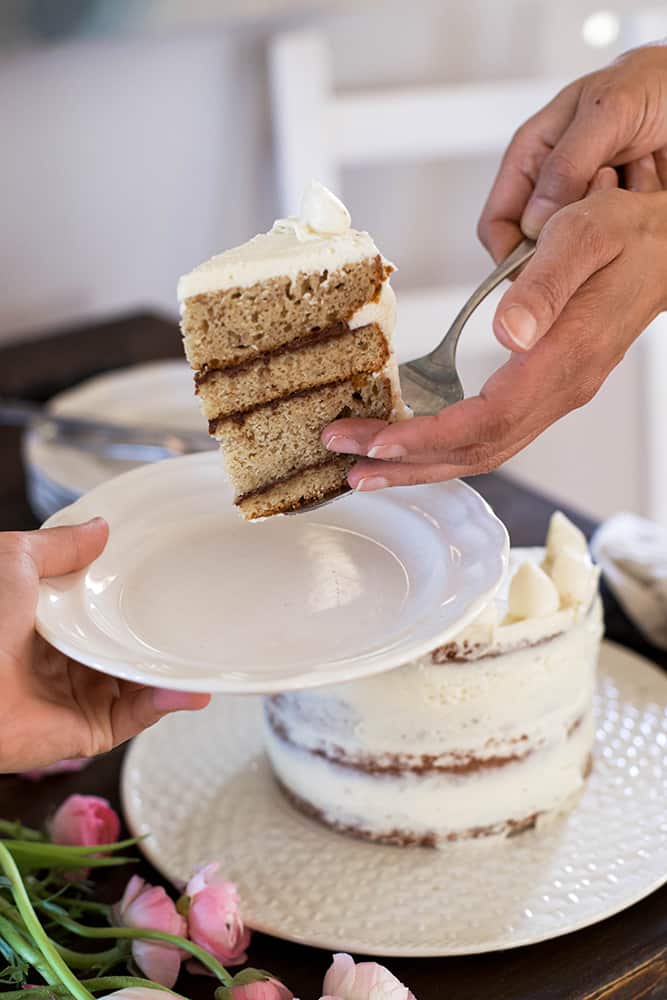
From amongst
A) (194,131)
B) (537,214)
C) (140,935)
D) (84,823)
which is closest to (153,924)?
(140,935)

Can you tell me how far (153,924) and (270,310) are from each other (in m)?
0.37

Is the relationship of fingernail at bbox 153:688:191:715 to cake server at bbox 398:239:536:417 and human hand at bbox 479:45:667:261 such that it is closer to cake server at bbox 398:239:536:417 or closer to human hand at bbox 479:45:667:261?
cake server at bbox 398:239:536:417

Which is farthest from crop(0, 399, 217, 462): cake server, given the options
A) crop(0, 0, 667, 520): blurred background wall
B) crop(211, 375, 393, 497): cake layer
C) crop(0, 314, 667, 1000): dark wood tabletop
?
crop(0, 0, 667, 520): blurred background wall

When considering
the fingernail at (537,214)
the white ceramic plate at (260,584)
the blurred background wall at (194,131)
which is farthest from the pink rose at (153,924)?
the blurred background wall at (194,131)

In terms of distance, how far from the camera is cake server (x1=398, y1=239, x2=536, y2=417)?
0.79 m

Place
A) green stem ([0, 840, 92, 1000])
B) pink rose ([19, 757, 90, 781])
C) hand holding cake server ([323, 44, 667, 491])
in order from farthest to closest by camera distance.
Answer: pink rose ([19, 757, 90, 781]) < hand holding cake server ([323, 44, 667, 491]) < green stem ([0, 840, 92, 1000])

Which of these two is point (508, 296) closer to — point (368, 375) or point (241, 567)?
point (368, 375)

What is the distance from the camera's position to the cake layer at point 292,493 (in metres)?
0.76

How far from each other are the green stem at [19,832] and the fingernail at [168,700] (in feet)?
0.41

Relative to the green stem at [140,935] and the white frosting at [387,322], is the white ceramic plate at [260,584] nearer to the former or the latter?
the white frosting at [387,322]

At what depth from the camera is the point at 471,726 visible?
77cm

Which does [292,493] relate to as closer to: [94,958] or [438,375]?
[438,375]

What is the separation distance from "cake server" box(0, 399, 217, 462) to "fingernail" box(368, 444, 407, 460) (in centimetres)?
54

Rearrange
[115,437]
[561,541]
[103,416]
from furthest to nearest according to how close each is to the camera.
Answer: [103,416] < [115,437] < [561,541]
